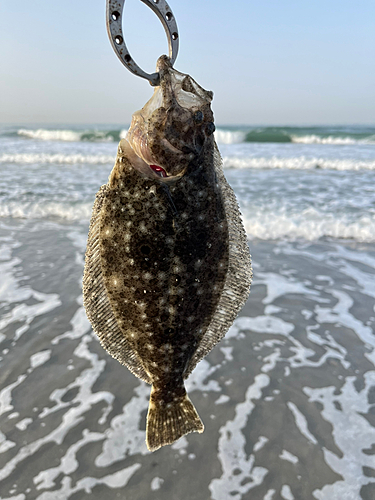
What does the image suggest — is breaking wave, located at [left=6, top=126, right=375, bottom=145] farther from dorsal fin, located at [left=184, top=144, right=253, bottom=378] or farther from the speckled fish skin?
the speckled fish skin

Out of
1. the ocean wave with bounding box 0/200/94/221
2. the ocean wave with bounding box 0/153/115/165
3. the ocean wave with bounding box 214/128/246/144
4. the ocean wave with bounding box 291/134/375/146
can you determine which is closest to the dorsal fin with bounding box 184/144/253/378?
the ocean wave with bounding box 0/200/94/221

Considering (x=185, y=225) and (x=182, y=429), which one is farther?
(x=182, y=429)

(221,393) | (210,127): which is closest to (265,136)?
(221,393)

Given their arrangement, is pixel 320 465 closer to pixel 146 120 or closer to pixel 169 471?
pixel 169 471

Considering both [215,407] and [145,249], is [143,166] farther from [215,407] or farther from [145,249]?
[215,407]

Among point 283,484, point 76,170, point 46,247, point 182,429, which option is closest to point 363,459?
point 283,484

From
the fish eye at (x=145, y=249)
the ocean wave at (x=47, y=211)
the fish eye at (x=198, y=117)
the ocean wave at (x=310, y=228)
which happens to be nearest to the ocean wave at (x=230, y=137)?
the ocean wave at (x=47, y=211)
